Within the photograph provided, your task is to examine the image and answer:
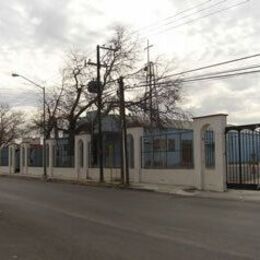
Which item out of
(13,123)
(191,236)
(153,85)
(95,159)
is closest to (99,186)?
(95,159)

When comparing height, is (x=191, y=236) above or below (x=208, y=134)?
below

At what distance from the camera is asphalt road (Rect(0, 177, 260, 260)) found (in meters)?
9.95

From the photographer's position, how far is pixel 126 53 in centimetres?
4656

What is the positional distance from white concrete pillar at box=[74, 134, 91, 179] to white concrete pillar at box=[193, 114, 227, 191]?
1433 cm

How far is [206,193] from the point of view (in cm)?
2638

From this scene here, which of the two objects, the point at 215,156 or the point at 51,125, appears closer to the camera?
the point at 215,156

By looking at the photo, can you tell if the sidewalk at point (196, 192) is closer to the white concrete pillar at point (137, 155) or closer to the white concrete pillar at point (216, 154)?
the white concrete pillar at point (216, 154)

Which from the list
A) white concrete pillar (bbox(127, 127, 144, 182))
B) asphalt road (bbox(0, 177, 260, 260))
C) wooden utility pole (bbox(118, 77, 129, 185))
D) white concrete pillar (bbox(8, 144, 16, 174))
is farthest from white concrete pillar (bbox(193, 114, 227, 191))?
white concrete pillar (bbox(8, 144, 16, 174))

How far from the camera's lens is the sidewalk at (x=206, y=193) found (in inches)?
936

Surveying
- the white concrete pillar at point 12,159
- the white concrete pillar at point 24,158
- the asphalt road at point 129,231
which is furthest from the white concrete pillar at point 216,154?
the white concrete pillar at point 12,159

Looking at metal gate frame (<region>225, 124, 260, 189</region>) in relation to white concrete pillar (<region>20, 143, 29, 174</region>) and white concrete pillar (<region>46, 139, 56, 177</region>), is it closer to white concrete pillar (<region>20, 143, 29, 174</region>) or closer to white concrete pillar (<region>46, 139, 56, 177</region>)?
white concrete pillar (<region>46, 139, 56, 177</region>)

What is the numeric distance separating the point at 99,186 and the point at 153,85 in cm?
1153

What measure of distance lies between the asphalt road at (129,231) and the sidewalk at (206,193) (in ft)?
12.5

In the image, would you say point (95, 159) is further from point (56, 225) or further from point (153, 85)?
point (56, 225)
